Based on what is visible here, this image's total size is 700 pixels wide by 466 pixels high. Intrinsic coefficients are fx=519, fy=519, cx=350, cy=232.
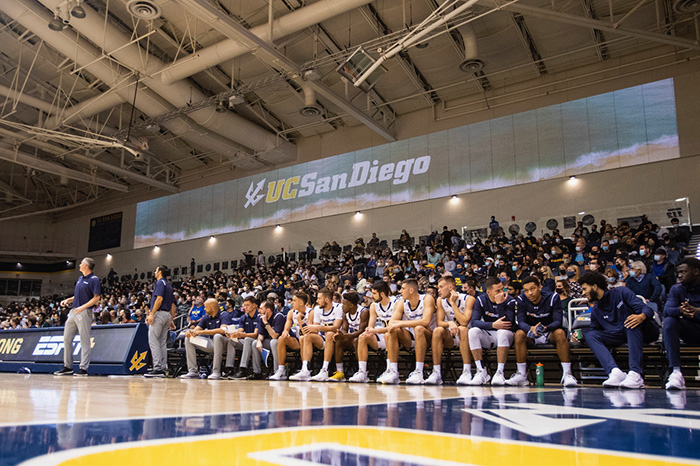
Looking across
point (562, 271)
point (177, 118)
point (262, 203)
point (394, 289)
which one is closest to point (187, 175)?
point (262, 203)

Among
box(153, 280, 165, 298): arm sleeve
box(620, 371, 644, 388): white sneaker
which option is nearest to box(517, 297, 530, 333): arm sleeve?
box(620, 371, 644, 388): white sneaker

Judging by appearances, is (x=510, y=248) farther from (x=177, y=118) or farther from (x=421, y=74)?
(x=177, y=118)

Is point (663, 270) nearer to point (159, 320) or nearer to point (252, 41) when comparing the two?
point (159, 320)

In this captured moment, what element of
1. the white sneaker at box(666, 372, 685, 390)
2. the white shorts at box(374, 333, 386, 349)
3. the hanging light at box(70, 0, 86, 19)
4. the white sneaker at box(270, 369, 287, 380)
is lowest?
the white sneaker at box(270, 369, 287, 380)

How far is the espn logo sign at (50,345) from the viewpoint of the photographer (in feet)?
28.1

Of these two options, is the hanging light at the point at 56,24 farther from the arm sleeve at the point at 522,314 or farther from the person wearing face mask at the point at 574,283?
the person wearing face mask at the point at 574,283

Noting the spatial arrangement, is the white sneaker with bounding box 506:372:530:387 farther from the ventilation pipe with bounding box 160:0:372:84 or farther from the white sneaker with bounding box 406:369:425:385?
the ventilation pipe with bounding box 160:0:372:84

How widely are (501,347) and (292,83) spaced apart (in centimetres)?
1390

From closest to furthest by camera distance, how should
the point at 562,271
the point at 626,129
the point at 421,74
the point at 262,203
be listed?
1. the point at 562,271
2. the point at 626,129
3. the point at 421,74
4. the point at 262,203

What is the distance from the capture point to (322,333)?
24.4 feet

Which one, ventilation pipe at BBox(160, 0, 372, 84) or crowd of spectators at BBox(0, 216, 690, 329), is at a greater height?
ventilation pipe at BBox(160, 0, 372, 84)

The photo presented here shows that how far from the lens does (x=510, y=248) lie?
532 inches

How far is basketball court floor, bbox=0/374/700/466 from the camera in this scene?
128cm

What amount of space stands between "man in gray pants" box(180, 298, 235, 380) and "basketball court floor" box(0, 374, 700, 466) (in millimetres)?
5012
